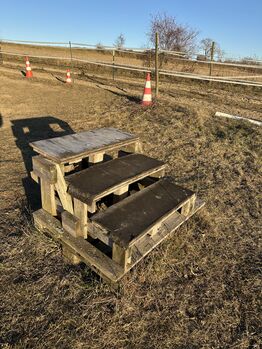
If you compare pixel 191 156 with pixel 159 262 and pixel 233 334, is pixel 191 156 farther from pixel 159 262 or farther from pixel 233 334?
pixel 233 334

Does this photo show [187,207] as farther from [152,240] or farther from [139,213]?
[139,213]

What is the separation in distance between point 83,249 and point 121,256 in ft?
1.18

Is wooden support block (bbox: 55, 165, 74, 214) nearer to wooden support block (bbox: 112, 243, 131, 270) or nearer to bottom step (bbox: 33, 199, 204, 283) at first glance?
bottom step (bbox: 33, 199, 204, 283)

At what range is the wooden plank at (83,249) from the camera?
6.53 feet

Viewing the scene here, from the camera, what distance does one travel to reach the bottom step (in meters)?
2.01

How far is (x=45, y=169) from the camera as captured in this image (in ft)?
7.65

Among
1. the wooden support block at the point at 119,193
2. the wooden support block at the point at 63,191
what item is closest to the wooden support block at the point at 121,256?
the wooden support block at the point at 63,191

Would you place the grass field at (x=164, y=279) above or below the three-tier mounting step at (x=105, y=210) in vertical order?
below

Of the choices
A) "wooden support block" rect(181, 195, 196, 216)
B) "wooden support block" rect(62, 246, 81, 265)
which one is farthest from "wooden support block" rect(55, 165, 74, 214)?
"wooden support block" rect(181, 195, 196, 216)

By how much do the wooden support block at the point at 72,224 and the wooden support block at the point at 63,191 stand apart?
127mm

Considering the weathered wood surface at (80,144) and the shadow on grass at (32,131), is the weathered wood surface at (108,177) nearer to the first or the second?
the weathered wood surface at (80,144)

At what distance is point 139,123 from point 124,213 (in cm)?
398

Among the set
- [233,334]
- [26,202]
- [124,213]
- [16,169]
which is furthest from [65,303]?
[16,169]

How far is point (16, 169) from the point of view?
13.3 feet
